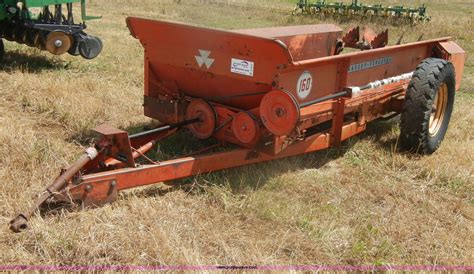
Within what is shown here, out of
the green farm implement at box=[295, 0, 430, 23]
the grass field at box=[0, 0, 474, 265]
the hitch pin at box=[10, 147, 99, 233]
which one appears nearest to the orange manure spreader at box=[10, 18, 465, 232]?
the hitch pin at box=[10, 147, 99, 233]

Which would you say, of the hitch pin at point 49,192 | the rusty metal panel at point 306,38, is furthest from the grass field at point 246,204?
the rusty metal panel at point 306,38

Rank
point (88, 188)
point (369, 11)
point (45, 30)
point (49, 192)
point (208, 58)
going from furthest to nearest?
point (369, 11)
point (45, 30)
point (208, 58)
point (88, 188)
point (49, 192)

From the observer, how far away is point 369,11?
19234mm

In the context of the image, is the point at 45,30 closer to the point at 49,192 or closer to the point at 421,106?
the point at 49,192

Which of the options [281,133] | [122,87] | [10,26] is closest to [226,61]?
[281,133]

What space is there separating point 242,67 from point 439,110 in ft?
8.52

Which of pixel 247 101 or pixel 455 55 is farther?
pixel 455 55

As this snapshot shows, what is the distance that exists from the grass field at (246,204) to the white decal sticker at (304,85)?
74cm

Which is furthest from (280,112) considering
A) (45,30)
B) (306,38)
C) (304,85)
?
(45,30)

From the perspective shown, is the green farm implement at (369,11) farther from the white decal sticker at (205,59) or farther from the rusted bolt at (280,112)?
the rusted bolt at (280,112)

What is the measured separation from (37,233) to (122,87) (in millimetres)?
3987

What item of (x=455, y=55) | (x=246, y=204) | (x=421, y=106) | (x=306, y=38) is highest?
Answer: (x=306, y=38)

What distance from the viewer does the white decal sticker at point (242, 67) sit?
379cm

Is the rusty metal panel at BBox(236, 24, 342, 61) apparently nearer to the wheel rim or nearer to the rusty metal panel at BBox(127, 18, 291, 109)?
the rusty metal panel at BBox(127, 18, 291, 109)
